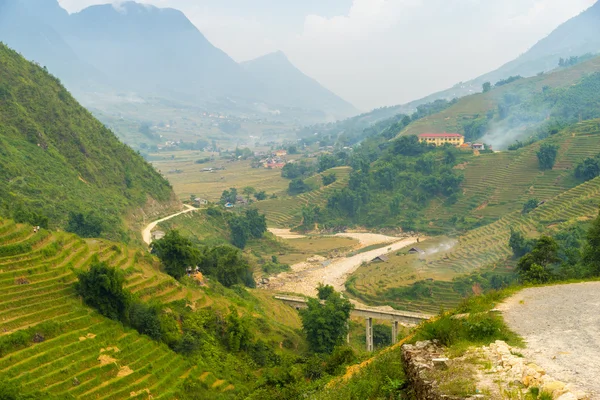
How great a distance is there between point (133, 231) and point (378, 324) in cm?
2046

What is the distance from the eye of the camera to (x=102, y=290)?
18.7 m

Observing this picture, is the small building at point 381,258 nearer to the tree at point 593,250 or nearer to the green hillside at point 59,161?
the green hillside at point 59,161

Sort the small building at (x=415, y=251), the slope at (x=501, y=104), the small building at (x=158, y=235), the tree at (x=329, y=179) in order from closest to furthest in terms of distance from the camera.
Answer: the small building at (x=158, y=235), the small building at (x=415, y=251), the tree at (x=329, y=179), the slope at (x=501, y=104)

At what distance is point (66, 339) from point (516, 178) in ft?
168

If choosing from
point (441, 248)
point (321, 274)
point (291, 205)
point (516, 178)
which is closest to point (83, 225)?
point (321, 274)

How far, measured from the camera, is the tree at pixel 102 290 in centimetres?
1866

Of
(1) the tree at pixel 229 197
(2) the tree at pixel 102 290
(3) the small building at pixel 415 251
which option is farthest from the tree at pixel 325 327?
(1) the tree at pixel 229 197

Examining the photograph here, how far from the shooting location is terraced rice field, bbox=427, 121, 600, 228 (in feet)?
175

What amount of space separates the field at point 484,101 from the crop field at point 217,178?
82.1 ft

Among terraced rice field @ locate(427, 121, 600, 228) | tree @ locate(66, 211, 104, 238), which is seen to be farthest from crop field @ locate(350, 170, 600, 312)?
tree @ locate(66, 211, 104, 238)

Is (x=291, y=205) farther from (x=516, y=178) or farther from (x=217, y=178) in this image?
(x=217, y=178)

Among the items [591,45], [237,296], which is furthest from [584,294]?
[591,45]

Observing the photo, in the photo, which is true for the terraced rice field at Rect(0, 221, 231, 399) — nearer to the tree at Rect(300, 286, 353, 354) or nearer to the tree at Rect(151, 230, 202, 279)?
the tree at Rect(151, 230, 202, 279)

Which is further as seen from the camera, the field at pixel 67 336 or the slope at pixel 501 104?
the slope at pixel 501 104
